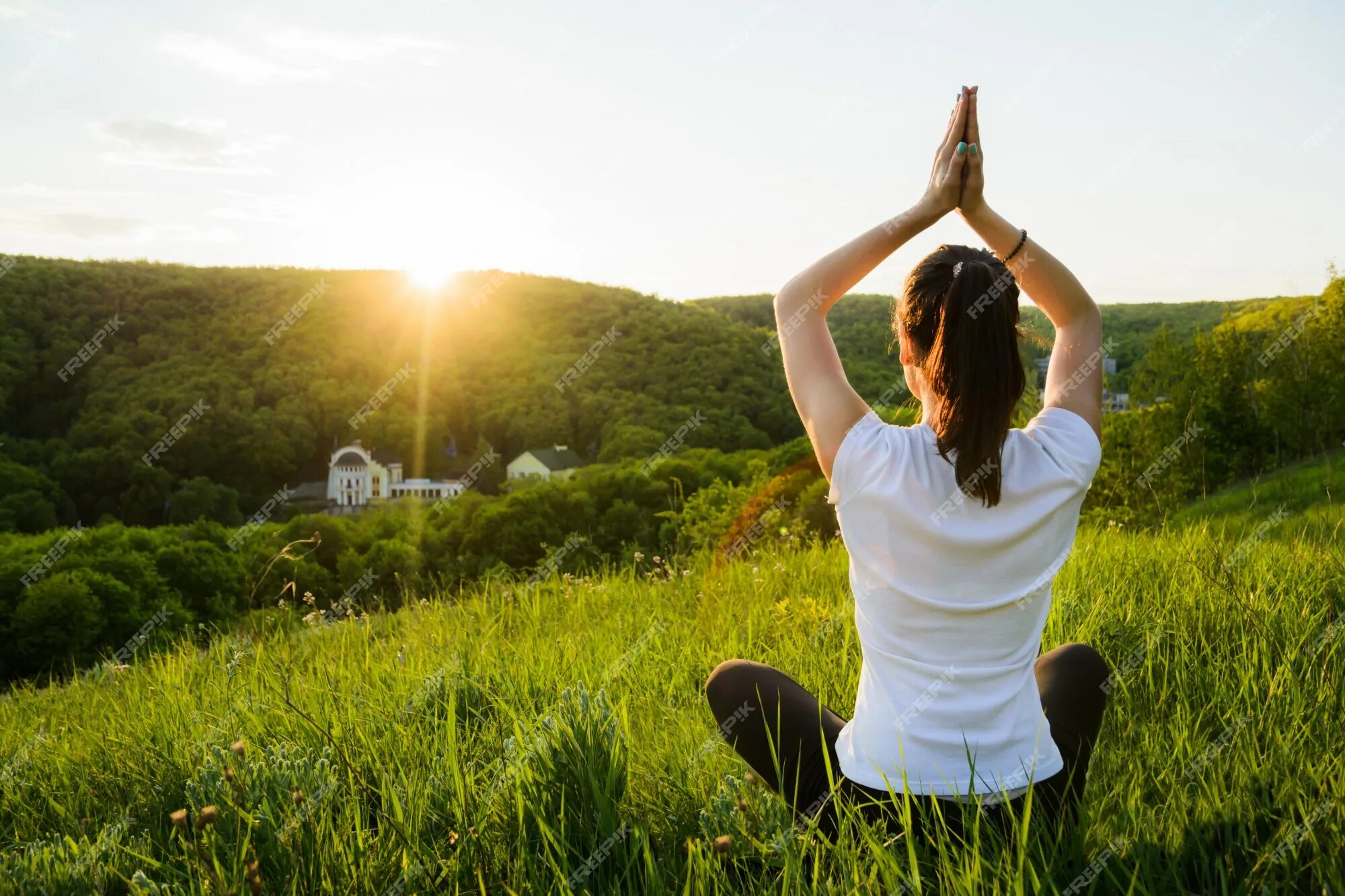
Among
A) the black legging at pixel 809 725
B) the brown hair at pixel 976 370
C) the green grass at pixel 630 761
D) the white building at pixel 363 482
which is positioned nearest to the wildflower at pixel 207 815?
the green grass at pixel 630 761

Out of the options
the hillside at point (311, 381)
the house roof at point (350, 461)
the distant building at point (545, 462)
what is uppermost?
the hillside at point (311, 381)

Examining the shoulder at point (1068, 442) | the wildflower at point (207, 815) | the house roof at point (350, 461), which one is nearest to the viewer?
the wildflower at point (207, 815)

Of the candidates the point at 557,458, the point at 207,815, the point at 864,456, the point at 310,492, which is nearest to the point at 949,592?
the point at 864,456

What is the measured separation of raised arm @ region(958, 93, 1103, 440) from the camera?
180 cm

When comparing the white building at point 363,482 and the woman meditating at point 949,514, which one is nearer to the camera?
the woman meditating at point 949,514

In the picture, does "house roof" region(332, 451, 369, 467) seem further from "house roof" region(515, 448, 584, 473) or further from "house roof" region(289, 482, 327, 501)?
"house roof" region(515, 448, 584, 473)

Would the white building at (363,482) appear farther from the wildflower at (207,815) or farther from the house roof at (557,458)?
the wildflower at (207,815)

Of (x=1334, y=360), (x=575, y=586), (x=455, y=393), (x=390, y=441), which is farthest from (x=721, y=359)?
(x=575, y=586)

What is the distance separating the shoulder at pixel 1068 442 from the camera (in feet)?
5.44

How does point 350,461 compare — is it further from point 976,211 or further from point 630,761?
point 976,211

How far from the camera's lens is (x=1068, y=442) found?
5.56ft

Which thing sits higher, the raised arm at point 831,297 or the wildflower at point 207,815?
the raised arm at point 831,297

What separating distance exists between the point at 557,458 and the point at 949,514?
68.6 m

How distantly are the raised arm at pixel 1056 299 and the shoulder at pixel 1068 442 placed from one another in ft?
0.17
